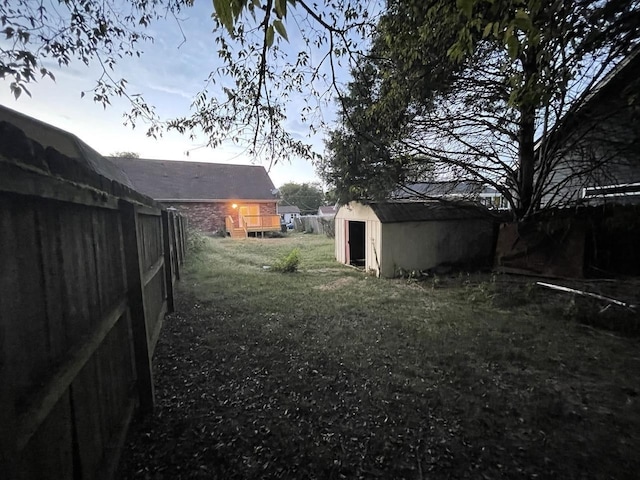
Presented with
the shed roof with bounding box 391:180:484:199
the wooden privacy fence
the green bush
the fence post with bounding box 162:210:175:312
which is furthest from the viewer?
the green bush

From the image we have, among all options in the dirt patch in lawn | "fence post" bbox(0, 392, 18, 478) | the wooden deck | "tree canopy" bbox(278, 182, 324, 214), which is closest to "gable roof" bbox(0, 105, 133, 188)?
"fence post" bbox(0, 392, 18, 478)

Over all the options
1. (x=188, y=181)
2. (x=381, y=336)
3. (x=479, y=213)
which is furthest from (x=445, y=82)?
(x=188, y=181)

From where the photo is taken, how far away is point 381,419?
2350 millimetres

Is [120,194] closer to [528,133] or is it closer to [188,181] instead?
[528,133]

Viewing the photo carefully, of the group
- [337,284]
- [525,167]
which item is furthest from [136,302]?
[525,167]

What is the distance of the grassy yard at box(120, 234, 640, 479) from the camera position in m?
1.93

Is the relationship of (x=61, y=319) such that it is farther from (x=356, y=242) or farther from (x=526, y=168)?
(x=356, y=242)

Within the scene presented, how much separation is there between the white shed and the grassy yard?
8.94 ft

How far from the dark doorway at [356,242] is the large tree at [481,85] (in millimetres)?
2775

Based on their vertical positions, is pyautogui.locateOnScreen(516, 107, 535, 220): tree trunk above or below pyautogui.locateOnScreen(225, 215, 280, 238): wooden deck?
above

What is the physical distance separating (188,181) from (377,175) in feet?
60.4

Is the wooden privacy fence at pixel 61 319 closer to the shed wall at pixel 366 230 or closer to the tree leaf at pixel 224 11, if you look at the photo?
the tree leaf at pixel 224 11

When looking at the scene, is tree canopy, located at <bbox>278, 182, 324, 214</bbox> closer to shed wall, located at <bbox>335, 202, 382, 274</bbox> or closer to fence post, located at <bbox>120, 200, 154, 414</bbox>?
shed wall, located at <bbox>335, 202, 382, 274</bbox>

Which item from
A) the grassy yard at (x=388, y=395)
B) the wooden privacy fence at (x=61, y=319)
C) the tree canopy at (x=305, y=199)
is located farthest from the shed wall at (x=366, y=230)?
the tree canopy at (x=305, y=199)
